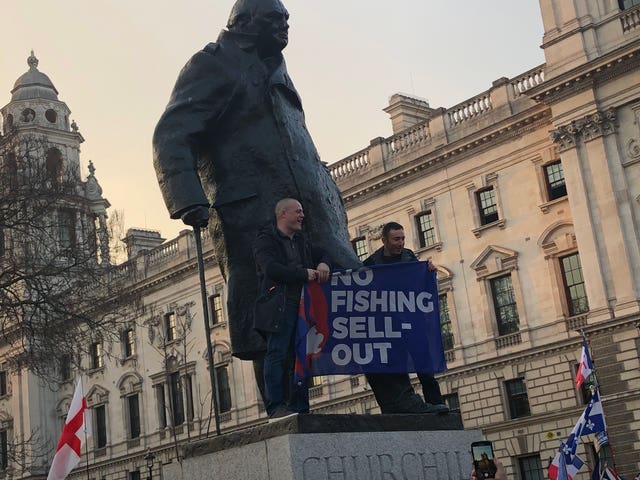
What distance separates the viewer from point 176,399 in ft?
162

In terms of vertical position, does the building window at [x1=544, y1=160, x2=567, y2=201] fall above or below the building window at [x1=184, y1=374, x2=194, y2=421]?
above

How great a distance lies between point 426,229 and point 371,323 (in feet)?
110

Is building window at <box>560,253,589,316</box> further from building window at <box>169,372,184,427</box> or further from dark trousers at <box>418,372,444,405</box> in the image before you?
dark trousers at <box>418,372,444,405</box>

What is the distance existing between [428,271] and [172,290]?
4507cm

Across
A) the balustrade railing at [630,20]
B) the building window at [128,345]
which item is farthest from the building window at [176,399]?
the balustrade railing at [630,20]

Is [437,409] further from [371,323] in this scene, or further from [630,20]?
[630,20]

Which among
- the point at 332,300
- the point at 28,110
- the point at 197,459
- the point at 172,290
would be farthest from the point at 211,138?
the point at 28,110

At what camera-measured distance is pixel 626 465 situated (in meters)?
31.2

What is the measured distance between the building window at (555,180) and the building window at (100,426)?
94.6 ft

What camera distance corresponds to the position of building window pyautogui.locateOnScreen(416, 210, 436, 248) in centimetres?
3900

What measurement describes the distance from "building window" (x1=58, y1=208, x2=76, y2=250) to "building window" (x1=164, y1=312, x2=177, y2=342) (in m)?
24.2

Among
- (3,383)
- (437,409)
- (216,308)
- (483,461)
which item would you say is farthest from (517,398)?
(3,383)

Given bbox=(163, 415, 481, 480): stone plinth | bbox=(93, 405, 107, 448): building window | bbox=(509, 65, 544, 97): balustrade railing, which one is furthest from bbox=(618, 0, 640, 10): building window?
bbox=(93, 405, 107, 448): building window

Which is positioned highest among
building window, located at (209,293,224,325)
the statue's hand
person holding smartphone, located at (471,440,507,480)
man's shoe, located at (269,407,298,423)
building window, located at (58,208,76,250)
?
building window, located at (209,293,224,325)
